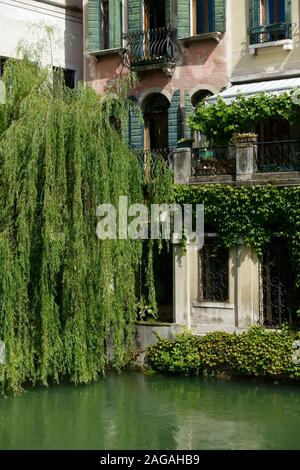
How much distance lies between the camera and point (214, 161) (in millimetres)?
18688

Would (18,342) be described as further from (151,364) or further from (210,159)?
(210,159)

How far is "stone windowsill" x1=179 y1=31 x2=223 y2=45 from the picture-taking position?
2116 centimetres

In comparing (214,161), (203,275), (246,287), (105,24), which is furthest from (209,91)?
(246,287)

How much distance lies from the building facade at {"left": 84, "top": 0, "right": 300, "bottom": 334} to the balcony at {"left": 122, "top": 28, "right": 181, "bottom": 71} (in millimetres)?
28

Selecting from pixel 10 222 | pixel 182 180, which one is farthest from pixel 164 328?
pixel 10 222

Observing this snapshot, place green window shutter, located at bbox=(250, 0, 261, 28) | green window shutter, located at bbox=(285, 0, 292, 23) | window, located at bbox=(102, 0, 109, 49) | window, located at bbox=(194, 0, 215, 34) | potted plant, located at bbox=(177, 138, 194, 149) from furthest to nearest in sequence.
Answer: window, located at bbox=(102, 0, 109, 49) < window, located at bbox=(194, 0, 215, 34) < potted plant, located at bbox=(177, 138, 194, 149) < green window shutter, located at bbox=(250, 0, 261, 28) < green window shutter, located at bbox=(285, 0, 292, 23)

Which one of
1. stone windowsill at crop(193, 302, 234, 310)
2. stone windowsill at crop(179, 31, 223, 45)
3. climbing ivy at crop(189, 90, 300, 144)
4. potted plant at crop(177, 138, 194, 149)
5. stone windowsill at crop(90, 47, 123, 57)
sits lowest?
stone windowsill at crop(193, 302, 234, 310)

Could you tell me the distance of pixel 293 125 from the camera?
20.0 m

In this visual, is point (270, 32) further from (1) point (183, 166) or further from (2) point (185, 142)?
(1) point (183, 166)

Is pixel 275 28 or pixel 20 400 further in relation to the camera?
pixel 275 28

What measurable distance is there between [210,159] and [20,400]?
6.97m

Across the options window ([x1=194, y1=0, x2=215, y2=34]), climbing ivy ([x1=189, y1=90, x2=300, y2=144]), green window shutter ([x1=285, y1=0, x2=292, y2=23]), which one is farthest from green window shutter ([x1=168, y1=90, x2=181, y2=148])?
green window shutter ([x1=285, y1=0, x2=292, y2=23])

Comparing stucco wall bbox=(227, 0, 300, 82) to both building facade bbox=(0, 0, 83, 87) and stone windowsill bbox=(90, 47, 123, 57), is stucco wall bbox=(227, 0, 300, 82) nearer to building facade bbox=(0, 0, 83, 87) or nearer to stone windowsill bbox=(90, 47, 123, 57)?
stone windowsill bbox=(90, 47, 123, 57)

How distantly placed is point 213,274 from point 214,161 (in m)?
2.58
